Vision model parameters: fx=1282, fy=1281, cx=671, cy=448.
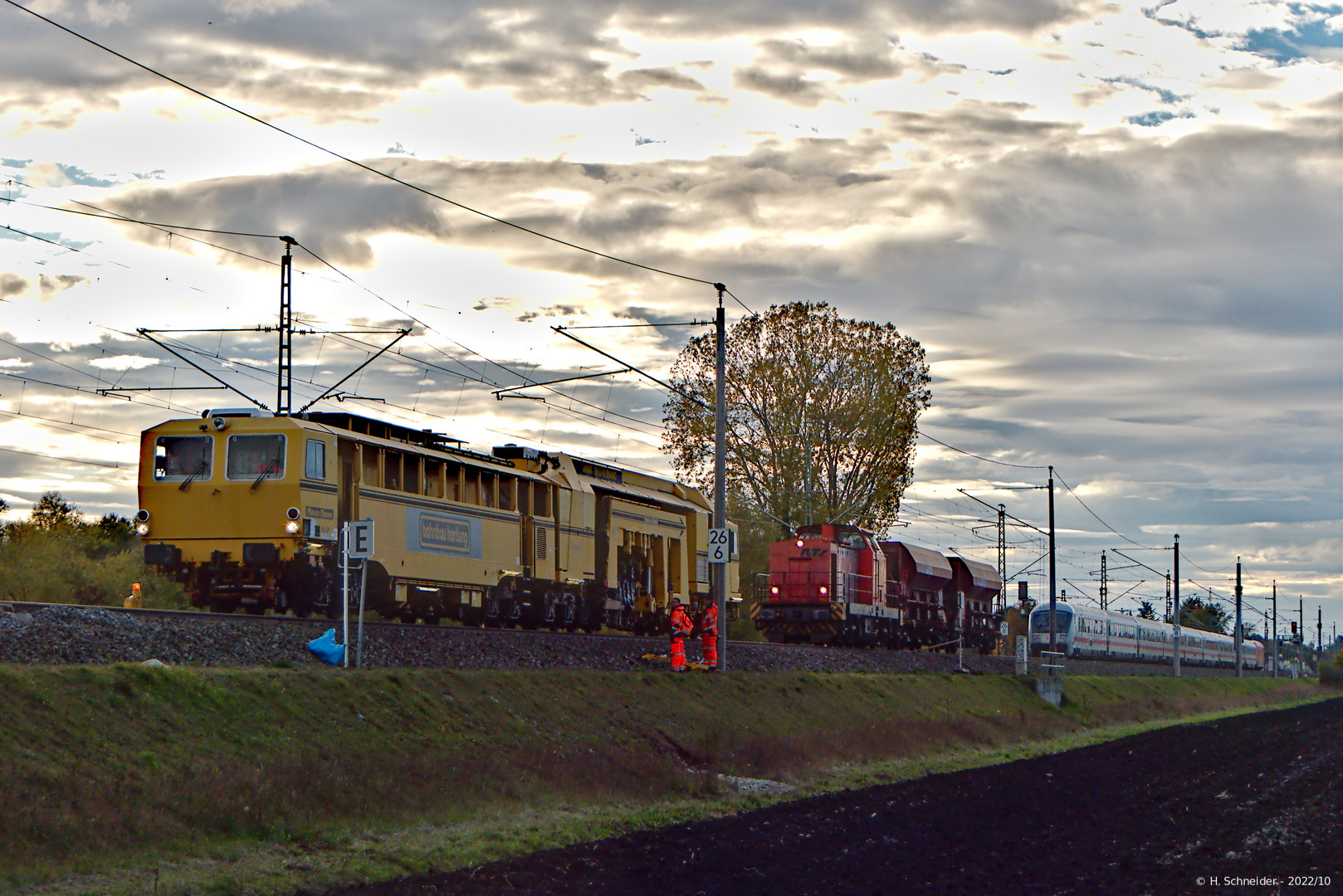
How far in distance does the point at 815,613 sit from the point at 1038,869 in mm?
30760

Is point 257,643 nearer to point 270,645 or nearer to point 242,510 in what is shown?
point 270,645

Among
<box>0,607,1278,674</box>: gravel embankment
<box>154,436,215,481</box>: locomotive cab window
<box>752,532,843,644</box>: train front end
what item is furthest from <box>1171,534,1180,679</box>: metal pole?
<box>154,436,215,481</box>: locomotive cab window

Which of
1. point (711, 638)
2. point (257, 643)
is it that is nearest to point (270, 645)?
point (257, 643)

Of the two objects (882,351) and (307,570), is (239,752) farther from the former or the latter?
(882,351)

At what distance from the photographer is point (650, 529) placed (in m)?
38.0

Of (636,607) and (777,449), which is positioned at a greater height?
(777,449)

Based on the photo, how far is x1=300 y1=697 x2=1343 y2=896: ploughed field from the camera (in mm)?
12609

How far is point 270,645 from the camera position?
1947 cm

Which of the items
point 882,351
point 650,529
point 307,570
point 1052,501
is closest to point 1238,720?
point 1052,501

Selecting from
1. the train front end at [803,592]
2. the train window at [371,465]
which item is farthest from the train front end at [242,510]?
the train front end at [803,592]

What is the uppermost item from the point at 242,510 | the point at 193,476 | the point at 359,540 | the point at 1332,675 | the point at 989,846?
the point at 193,476

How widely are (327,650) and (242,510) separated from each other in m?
5.78

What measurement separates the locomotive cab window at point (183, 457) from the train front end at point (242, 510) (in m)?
0.02

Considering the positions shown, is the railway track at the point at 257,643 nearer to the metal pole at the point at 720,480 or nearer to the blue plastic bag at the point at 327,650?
the blue plastic bag at the point at 327,650
